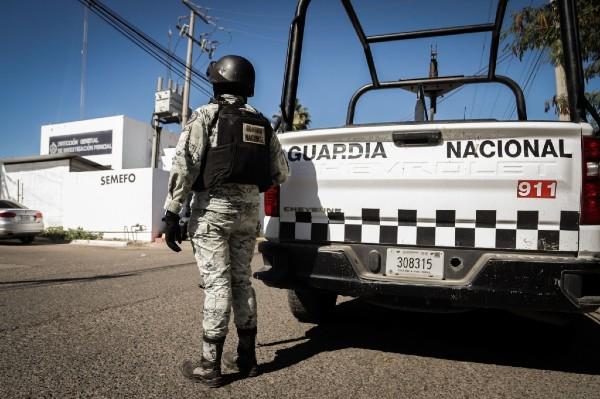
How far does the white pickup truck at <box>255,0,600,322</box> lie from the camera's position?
2246 millimetres

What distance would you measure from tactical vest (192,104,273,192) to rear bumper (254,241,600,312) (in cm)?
62

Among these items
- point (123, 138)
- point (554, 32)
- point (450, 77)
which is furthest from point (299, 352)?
point (123, 138)

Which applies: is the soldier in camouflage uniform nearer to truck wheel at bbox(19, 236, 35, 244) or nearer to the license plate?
the license plate

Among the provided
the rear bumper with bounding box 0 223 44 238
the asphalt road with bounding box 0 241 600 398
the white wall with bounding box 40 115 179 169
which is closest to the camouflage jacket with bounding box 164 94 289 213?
Answer: the asphalt road with bounding box 0 241 600 398

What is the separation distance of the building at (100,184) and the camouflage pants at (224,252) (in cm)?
1173

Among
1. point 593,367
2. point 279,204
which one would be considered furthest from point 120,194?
point 593,367

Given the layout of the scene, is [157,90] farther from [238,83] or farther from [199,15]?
[238,83]

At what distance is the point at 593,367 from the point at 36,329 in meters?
3.87

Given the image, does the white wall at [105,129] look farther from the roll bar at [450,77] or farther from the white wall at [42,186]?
the roll bar at [450,77]

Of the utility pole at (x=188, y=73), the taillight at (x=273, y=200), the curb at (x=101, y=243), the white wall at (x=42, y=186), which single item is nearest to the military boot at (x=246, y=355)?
the taillight at (x=273, y=200)

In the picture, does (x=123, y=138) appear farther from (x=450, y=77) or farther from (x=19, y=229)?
(x=450, y=77)

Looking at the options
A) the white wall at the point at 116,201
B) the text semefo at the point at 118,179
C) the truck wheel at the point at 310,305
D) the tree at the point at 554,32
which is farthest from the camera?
the text semefo at the point at 118,179

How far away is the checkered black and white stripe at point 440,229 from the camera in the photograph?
7.52 feet

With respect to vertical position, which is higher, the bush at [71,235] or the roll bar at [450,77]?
the roll bar at [450,77]
